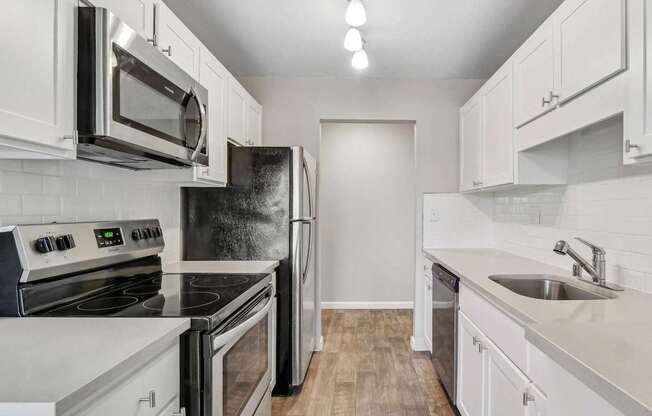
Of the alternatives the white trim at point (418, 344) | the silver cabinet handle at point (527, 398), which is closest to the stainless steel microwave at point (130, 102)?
the silver cabinet handle at point (527, 398)

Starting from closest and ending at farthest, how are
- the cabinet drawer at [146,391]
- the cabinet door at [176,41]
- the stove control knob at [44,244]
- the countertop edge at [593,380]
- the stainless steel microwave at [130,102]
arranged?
the countertop edge at [593,380] < the cabinet drawer at [146,391] < the stainless steel microwave at [130,102] < the stove control knob at [44,244] < the cabinet door at [176,41]

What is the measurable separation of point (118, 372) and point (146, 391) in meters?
0.17

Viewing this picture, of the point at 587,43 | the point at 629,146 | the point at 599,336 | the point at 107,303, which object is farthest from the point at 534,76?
the point at 107,303

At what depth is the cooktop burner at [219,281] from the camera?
5.67ft

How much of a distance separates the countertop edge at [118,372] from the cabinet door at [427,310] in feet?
7.98

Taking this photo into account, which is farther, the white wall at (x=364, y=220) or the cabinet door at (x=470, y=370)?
the white wall at (x=364, y=220)

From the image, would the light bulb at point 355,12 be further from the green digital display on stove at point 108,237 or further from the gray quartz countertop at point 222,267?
the green digital display on stove at point 108,237

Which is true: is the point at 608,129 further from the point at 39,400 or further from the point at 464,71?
the point at 39,400

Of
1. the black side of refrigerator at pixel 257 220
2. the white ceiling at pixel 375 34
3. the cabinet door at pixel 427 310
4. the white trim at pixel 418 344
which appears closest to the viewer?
the white ceiling at pixel 375 34

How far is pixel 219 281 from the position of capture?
182cm

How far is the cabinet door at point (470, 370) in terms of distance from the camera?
182cm

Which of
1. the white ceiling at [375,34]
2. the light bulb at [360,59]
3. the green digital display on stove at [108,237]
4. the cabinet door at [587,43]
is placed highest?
the white ceiling at [375,34]

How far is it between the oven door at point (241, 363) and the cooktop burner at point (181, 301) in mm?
122

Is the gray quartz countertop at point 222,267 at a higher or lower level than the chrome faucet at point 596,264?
lower
